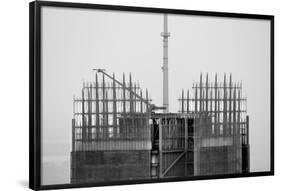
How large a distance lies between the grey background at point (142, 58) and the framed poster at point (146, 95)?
0.01m

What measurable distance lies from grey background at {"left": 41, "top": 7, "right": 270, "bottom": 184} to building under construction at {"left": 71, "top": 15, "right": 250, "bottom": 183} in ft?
0.35

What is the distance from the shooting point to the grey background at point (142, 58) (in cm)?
870

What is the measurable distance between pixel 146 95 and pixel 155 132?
48 centimetres

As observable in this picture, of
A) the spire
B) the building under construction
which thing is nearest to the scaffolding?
the building under construction

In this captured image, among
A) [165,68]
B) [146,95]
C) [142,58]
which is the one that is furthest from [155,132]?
[142,58]

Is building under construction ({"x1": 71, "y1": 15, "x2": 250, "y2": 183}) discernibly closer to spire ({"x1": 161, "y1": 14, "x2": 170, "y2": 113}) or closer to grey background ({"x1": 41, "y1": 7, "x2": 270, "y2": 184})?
spire ({"x1": 161, "y1": 14, "x2": 170, "y2": 113})

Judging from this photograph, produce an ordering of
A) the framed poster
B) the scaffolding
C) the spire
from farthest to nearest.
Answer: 1. the spire
2. the scaffolding
3. the framed poster

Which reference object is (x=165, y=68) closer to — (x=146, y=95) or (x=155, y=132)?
(x=146, y=95)

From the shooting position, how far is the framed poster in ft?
28.5

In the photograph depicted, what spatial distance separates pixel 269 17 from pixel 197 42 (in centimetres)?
120

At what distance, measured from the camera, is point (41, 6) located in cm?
859

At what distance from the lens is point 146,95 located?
364 inches

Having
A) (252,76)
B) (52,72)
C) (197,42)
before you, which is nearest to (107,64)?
(52,72)

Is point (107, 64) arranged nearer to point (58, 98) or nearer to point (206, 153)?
point (58, 98)
